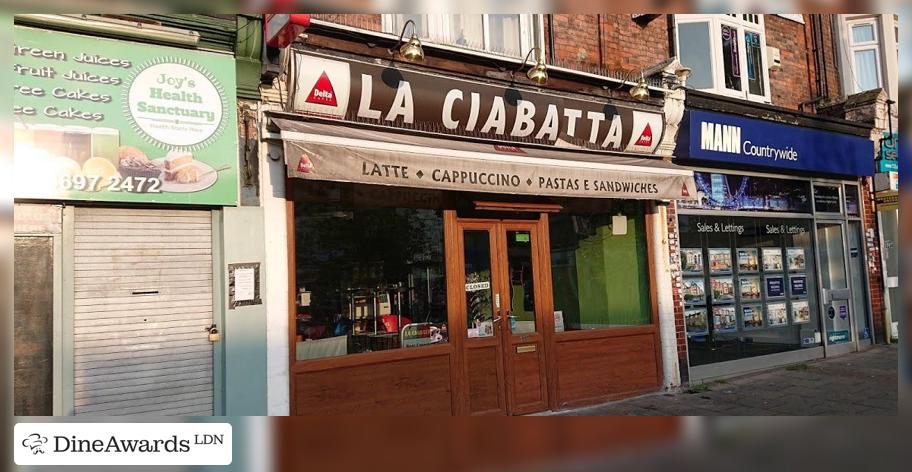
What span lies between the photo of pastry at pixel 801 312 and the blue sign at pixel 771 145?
2.14 metres

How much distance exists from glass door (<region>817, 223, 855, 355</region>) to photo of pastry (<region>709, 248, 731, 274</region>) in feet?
7.69

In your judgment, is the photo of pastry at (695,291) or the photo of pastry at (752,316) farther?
the photo of pastry at (752,316)

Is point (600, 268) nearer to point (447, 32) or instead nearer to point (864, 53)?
point (447, 32)

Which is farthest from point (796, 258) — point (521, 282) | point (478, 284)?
point (478, 284)

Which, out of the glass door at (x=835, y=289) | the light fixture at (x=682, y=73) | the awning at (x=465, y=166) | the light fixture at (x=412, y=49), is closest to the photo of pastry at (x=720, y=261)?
the awning at (x=465, y=166)

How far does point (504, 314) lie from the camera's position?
693 centimetres

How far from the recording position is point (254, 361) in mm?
5344

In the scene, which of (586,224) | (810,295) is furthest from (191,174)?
(810,295)

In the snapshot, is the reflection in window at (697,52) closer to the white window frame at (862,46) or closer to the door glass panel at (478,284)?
the white window frame at (862,46)

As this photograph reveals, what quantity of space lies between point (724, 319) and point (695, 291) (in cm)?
71

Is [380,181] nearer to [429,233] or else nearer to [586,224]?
[429,233]

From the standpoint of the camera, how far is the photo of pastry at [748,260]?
9.38m

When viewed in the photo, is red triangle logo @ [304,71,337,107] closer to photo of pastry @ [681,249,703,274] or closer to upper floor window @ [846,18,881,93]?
photo of pastry @ [681,249,703,274]

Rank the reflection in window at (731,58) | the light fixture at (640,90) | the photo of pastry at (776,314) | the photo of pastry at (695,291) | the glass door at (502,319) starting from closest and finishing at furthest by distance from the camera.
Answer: the glass door at (502,319)
the light fixture at (640,90)
the photo of pastry at (695,291)
the reflection in window at (731,58)
the photo of pastry at (776,314)
